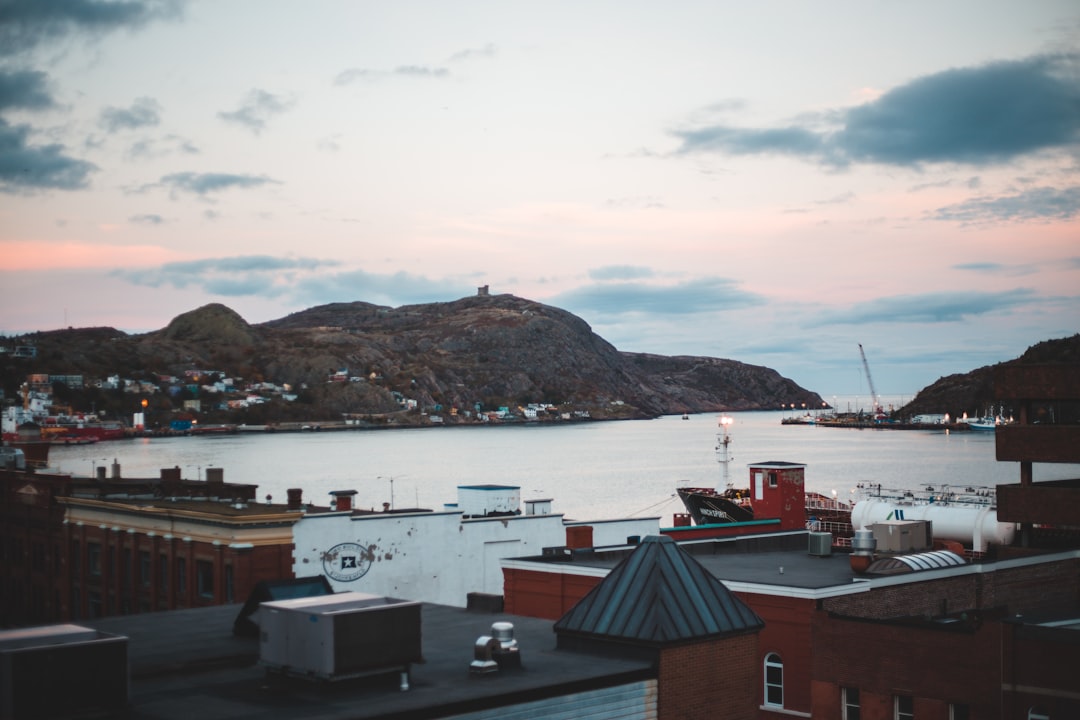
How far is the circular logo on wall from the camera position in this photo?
Answer: 44.5m

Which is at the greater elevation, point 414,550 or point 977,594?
point 414,550

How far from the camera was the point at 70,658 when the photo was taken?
1633cm

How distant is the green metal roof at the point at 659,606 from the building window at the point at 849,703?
40.3 ft

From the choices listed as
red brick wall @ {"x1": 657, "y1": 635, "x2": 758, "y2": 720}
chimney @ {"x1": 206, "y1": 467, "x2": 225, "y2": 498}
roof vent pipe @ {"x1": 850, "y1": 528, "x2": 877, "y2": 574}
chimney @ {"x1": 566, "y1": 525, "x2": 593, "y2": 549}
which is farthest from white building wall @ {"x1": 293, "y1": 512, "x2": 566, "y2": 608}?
red brick wall @ {"x1": 657, "y1": 635, "x2": 758, "y2": 720}

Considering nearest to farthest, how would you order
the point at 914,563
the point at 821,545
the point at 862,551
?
1. the point at 914,563
2. the point at 862,551
3. the point at 821,545

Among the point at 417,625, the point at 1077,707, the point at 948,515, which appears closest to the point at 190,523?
the point at 417,625

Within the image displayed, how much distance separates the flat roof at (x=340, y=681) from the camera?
17.1 m

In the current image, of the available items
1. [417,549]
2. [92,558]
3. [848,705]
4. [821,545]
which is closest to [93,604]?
[92,558]

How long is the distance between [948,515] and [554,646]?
1466 inches

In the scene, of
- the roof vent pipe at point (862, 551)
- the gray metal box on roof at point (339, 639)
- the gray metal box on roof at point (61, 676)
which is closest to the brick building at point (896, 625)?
the roof vent pipe at point (862, 551)

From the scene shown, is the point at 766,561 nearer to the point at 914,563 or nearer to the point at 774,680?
the point at 914,563

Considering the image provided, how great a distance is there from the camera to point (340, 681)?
59.2 ft

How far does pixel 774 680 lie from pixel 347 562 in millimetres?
18789

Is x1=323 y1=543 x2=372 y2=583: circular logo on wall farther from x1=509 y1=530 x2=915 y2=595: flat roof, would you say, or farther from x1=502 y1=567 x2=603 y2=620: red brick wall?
x1=509 y1=530 x2=915 y2=595: flat roof
